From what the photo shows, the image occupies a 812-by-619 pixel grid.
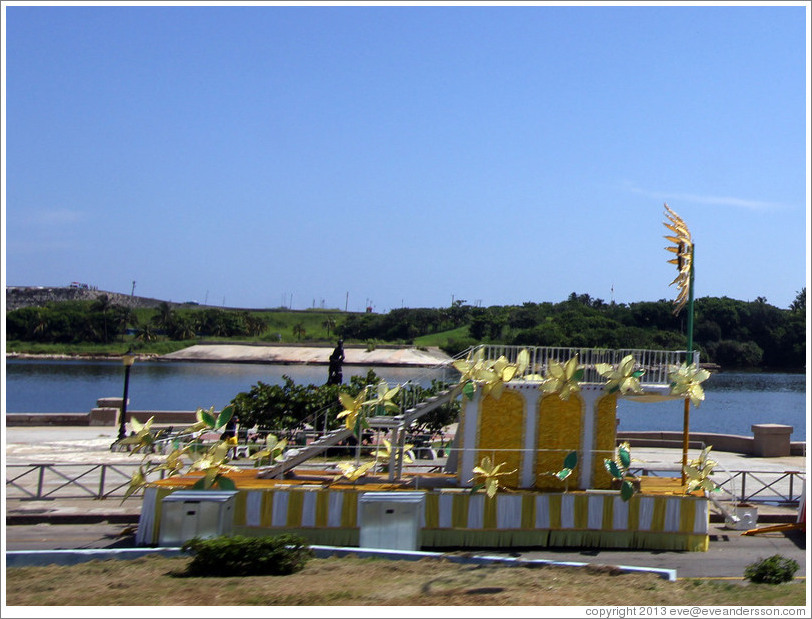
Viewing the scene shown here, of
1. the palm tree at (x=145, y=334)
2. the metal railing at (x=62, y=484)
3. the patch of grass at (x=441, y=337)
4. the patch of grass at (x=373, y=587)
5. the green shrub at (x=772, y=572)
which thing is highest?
the patch of grass at (x=441, y=337)

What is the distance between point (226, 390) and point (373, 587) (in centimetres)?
7093

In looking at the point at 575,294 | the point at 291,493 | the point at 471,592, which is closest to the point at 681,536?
the point at 471,592

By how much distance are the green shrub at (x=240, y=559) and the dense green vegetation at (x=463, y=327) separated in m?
42.4

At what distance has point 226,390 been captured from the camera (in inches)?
3182

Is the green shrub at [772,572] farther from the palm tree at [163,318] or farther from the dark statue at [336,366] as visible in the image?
the palm tree at [163,318]

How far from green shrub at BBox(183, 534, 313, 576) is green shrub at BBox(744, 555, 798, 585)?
669 cm

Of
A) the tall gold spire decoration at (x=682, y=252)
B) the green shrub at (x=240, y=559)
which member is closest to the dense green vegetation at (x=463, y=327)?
the tall gold spire decoration at (x=682, y=252)

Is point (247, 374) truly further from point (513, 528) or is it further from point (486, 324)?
point (513, 528)

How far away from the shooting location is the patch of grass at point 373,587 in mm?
11094

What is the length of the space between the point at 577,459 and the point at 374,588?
261 inches

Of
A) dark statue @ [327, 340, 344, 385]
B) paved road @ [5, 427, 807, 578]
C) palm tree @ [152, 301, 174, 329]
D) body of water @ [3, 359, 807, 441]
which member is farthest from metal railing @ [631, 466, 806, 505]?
palm tree @ [152, 301, 174, 329]

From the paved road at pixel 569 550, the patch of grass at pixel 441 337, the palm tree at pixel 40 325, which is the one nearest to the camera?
the paved road at pixel 569 550

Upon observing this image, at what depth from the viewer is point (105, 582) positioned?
39.2 feet

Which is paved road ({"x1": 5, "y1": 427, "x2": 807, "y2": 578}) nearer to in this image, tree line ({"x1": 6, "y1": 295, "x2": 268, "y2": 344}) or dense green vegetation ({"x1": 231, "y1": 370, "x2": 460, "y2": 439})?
dense green vegetation ({"x1": 231, "y1": 370, "x2": 460, "y2": 439})
